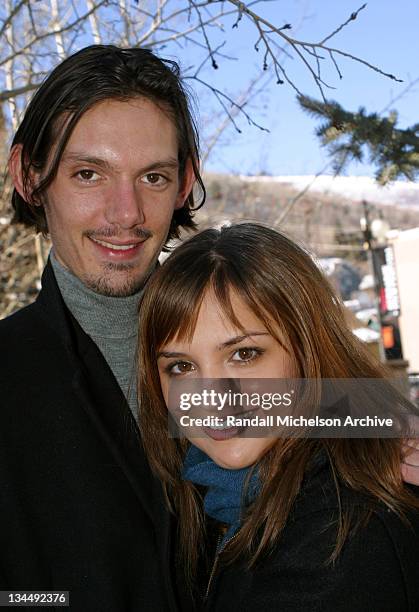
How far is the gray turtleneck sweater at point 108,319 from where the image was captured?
195 cm

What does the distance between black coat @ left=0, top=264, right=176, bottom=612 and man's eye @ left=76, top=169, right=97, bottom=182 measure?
0.39m

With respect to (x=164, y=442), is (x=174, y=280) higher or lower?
higher

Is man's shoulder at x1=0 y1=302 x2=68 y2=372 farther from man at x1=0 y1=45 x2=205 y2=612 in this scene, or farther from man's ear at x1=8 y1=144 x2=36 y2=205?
man's ear at x1=8 y1=144 x2=36 y2=205

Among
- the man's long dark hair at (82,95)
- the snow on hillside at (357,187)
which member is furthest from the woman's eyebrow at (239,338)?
the snow on hillside at (357,187)

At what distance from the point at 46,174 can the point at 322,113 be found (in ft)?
3.68

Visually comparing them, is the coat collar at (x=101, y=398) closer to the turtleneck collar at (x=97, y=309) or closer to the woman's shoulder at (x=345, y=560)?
the turtleneck collar at (x=97, y=309)

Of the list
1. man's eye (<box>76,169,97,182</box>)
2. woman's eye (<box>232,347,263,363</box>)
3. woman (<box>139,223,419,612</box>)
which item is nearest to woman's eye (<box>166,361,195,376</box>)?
woman (<box>139,223,419,612</box>)

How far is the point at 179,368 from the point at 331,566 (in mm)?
560

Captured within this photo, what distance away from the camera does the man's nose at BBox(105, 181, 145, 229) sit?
1907 millimetres

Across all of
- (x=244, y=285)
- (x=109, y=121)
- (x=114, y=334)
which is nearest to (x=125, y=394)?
(x=114, y=334)

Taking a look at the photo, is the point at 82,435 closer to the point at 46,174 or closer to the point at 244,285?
the point at 244,285

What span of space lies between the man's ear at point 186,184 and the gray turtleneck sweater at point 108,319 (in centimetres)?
46

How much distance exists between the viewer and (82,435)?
1657mm

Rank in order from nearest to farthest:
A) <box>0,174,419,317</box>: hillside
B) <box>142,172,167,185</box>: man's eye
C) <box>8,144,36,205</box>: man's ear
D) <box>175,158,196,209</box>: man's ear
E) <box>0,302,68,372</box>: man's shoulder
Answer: <box>0,302,68,372</box>: man's shoulder
<box>142,172,167,185</box>: man's eye
<box>8,144,36,205</box>: man's ear
<box>175,158,196,209</box>: man's ear
<box>0,174,419,317</box>: hillside
